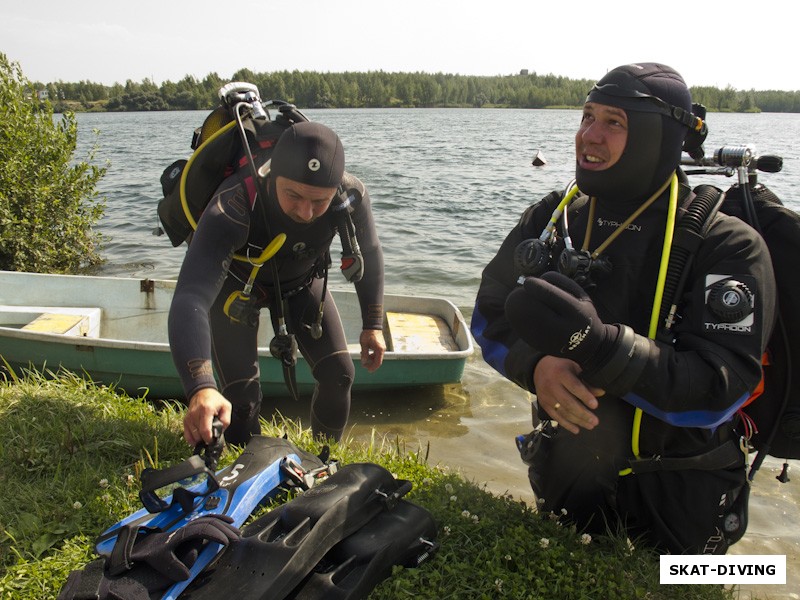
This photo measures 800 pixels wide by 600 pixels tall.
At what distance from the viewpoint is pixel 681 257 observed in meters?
2.16

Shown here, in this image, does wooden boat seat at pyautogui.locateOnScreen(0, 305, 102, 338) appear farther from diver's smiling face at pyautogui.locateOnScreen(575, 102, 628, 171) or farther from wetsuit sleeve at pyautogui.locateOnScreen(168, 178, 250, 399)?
diver's smiling face at pyautogui.locateOnScreen(575, 102, 628, 171)

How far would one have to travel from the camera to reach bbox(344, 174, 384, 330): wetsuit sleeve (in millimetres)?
3750

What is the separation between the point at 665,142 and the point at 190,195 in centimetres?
247

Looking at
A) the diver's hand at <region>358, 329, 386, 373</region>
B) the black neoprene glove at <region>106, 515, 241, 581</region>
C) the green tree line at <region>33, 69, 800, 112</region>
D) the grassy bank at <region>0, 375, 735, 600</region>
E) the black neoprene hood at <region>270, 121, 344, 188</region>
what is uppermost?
the green tree line at <region>33, 69, 800, 112</region>

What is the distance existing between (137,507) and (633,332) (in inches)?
97.4

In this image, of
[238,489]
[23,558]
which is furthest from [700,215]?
[23,558]

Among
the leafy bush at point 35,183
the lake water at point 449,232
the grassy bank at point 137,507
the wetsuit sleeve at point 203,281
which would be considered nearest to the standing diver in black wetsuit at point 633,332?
the grassy bank at point 137,507

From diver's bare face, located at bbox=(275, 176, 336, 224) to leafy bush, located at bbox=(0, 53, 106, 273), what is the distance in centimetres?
695

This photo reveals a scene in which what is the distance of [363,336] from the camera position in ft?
13.0

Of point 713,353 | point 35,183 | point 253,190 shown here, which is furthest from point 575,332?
point 35,183

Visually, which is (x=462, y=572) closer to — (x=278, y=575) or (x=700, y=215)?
(x=278, y=575)

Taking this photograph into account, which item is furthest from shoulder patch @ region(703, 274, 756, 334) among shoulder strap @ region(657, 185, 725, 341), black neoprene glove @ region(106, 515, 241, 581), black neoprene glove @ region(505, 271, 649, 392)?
black neoprene glove @ region(106, 515, 241, 581)

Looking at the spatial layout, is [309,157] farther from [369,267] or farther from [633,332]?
[633,332]

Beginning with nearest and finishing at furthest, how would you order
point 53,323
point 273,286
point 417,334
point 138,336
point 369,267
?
point 273,286 < point 369,267 < point 53,323 < point 417,334 < point 138,336
